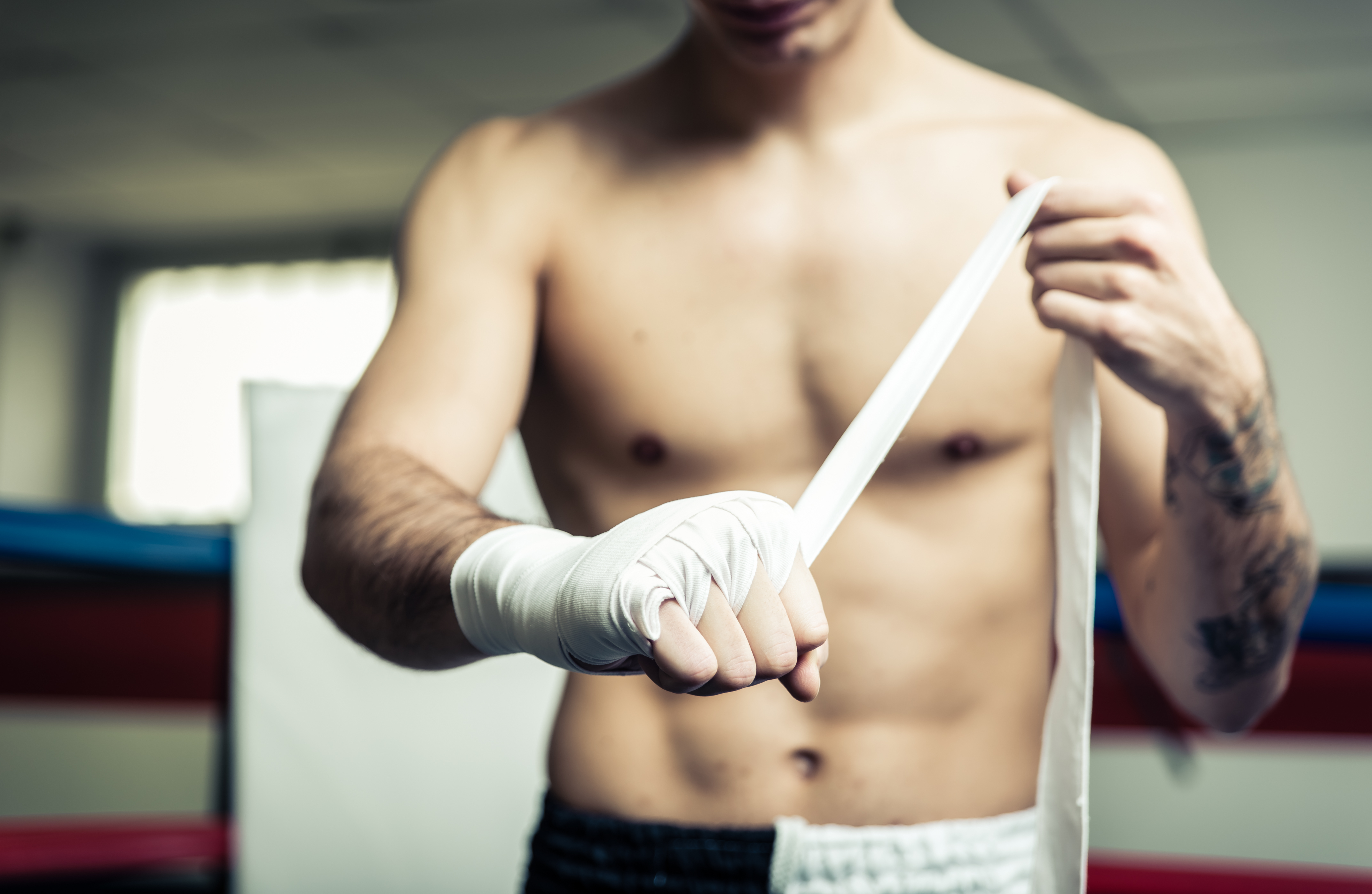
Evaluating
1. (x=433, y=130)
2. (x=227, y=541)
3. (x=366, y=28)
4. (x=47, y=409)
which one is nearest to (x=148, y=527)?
(x=227, y=541)

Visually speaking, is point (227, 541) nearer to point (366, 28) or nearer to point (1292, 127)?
point (366, 28)

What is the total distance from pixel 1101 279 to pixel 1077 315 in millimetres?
24

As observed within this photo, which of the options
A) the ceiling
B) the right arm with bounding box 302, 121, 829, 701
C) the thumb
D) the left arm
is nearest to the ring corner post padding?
the right arm with bounding box 302, 121, 829, 701

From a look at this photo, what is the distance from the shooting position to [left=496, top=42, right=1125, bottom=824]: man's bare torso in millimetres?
760

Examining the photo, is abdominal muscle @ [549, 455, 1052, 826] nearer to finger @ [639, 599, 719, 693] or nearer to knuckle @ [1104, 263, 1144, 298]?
knuckle @ [1104, 263, 1144, 298]

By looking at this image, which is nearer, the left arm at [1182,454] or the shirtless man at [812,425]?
the left arm at [1182,454]

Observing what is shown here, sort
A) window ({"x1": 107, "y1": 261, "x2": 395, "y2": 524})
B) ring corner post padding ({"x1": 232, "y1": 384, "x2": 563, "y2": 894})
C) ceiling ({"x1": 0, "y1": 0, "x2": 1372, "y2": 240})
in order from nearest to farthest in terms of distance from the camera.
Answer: ring corner post padding ({"x1": 232, "y1": 384, "x2": 563, "y2": 894}) < ceiling ({"x1": 0, "y1": 0, "x2": 1372, "y2": 240}) < window ({"x1": 107, "y1": 261, "x2": 395, "y2": 524})

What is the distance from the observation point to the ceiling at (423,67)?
3490 millimetres

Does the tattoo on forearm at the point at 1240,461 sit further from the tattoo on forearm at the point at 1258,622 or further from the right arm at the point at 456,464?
the right arm at the point at 456,464

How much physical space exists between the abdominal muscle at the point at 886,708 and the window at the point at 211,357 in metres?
5.46

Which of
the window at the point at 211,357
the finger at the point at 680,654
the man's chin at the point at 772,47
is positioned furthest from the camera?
the window at the point at 211,357

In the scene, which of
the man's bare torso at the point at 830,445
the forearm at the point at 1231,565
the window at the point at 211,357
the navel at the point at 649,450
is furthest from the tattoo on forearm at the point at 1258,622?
the window at the point at 211,357

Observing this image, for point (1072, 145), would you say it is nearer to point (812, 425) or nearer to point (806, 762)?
point (812, 425)

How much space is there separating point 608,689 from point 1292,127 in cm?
437
